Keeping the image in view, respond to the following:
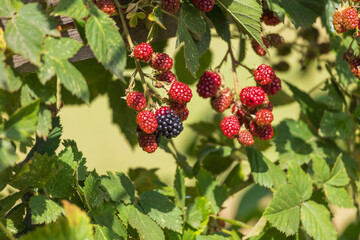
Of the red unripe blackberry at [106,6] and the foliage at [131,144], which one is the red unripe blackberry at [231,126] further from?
the red unripe blackberry at [106,6]

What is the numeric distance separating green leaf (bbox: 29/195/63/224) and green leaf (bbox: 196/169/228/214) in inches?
17.9

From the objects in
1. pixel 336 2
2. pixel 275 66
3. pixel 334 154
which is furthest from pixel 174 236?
pixel 275 66

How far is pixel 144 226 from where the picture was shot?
848 millimetres

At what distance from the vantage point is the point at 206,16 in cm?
97

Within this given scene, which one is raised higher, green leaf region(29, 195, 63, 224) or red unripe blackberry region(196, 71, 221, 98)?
red unripe blackberry region(196, 71, 221, 98)

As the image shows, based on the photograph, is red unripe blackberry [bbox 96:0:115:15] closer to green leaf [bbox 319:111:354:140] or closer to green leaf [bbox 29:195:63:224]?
green leaf [bbox 29:195:63:224]

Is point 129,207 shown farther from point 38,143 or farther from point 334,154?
point 334,154

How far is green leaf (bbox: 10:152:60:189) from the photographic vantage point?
72 centimetres

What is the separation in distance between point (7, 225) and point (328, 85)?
0.92 m

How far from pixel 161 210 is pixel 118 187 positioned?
0.10 meters

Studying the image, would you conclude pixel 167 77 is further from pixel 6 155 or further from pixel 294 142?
pixel 294 142

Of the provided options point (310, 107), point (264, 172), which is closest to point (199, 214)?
point (264, 172)

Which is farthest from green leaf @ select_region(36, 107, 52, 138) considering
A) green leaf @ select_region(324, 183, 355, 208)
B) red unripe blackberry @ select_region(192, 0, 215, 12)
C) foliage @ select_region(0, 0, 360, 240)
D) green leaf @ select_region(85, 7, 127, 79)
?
green leaf @ select_region(324, 183, 355, 208)

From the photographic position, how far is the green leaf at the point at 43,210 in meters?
0.71
